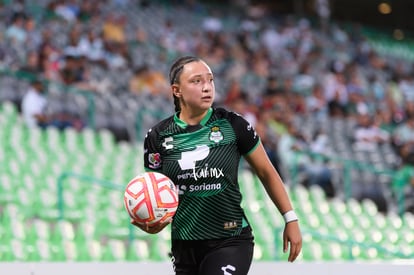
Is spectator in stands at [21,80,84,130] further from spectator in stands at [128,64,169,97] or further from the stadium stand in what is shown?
spectator in stands at [128,64,169,97]

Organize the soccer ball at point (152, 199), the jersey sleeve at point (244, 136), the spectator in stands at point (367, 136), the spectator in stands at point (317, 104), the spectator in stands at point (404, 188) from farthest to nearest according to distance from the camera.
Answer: the spectator in stands at point (317, 104), the spectator in stands at point (367, 136), the spectator in stands at point (404, 188), the jersey sleeve at point (244, 136), the soccer ball at point (152, 199)

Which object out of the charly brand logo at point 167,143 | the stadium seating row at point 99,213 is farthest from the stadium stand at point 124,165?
the charly brand logo at point 167,143

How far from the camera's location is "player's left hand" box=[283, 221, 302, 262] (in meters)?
5.10

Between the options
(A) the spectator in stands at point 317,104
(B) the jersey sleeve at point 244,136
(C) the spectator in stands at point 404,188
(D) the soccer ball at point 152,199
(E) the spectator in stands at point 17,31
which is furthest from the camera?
(A) the spectator in stands at point 317,104

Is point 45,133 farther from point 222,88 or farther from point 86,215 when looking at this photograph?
point 222,88

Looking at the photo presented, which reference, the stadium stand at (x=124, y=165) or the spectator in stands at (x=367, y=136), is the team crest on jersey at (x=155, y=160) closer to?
the stadium stand at (x=124, y=165)

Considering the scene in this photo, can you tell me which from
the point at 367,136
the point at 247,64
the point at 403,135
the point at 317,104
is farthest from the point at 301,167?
the point at 247,64

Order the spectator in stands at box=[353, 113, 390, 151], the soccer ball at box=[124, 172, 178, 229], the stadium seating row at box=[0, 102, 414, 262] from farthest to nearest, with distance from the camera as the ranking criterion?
1. the spectator in stands at box=[353, 113, 390, 151]
2. the stadium seating row at box=[0, 102, 414, 262]
3. the soccer ball at box=[124, 172, 178, 229]

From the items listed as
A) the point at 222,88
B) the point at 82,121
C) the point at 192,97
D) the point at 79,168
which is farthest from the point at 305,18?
the point at 192,97


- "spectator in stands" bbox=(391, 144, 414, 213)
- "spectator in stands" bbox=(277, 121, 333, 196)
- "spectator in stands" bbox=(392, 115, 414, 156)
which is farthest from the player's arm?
A: "spectator in stands" bbox=(392, 115, 414, 156)

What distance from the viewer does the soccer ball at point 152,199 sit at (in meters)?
4.89

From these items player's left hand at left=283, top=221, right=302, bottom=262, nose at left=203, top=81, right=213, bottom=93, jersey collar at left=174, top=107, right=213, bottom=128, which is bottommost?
player's left hand at left=283, top=221, right=302, bottom=262

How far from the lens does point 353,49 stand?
24.6 meters

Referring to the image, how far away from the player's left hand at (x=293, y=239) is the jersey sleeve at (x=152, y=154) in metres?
0.77
